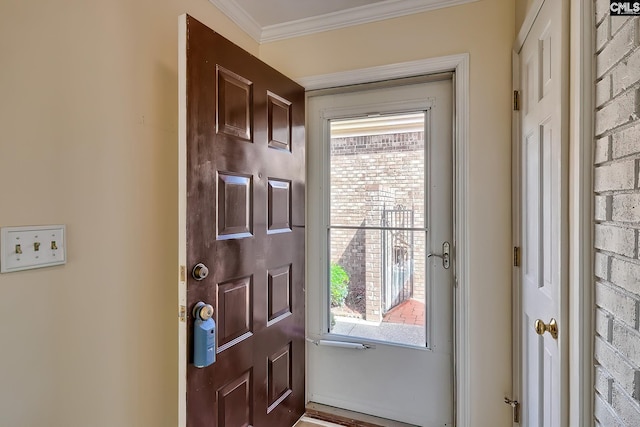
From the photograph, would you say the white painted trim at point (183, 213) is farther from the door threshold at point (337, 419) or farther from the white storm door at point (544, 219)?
the white storm door at point (544, 219)

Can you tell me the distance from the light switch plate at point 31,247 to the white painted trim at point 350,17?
1553 mm

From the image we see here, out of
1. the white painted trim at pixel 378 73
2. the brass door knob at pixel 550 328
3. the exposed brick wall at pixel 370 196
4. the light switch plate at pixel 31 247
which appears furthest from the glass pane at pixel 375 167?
the light switch plate at pixel 31 247

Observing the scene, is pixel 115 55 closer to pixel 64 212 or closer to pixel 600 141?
pixel 64 212

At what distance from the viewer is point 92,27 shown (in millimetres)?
1129

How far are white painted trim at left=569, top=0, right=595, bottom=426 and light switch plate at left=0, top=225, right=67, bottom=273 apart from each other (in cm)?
148

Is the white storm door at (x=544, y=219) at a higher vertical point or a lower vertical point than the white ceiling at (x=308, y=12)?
lower

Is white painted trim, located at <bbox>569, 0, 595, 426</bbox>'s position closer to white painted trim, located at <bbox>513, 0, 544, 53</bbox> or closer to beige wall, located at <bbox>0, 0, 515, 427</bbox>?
white painted trim, located at <bbox>513, 0, 544, 53</bbox>

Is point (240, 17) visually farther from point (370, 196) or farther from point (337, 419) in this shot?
point (337, 419)

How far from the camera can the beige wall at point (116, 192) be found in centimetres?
96

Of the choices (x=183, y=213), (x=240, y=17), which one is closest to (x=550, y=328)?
(x=183, y=213)

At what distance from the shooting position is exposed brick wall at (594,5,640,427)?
67 cm

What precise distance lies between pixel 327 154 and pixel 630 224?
1501mm

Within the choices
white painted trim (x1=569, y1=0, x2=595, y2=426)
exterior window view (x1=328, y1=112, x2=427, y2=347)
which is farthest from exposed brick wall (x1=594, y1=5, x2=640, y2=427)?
exterior window view (x1=328, y1=112, x2=427, y2=347)

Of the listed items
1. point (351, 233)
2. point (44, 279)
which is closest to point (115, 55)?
point (44, 279)
